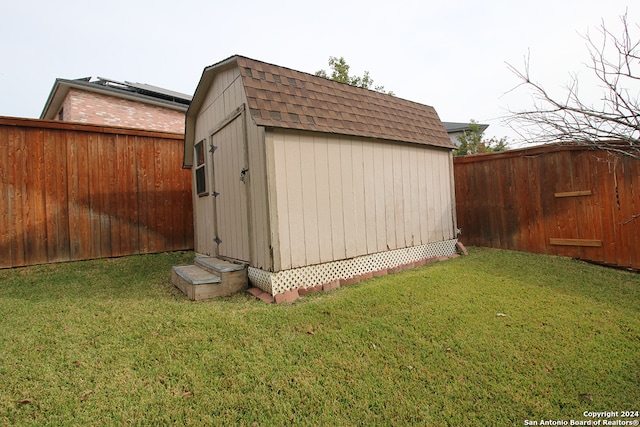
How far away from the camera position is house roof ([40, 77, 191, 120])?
418 inches

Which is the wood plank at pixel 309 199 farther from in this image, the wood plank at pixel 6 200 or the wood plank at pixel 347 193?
the wood plank at pixel 6 200

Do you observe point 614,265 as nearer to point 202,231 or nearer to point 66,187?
point 202,231

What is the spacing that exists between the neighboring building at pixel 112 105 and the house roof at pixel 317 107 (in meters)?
7.85

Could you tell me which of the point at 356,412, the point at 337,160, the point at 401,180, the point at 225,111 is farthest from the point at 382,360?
the point at 225,111

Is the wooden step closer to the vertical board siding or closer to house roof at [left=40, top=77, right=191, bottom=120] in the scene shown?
the vertical board siding

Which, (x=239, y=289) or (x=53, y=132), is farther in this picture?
(x=53, y=132)

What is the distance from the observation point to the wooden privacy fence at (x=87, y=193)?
4.93 m

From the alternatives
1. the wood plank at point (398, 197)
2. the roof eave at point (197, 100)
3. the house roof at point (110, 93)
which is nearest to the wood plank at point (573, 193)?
the wood plank at point (398, 197)

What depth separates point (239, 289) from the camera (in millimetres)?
4078

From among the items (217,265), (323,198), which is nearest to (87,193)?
(217,265)

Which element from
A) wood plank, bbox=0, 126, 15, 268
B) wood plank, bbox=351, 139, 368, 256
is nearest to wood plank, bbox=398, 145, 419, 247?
wood plank, bbox=351, 139, 368, 256

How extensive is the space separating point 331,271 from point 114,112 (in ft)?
38.9

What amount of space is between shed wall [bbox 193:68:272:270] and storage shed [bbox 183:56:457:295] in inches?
0.8

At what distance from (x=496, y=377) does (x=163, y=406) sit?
2.26 m
